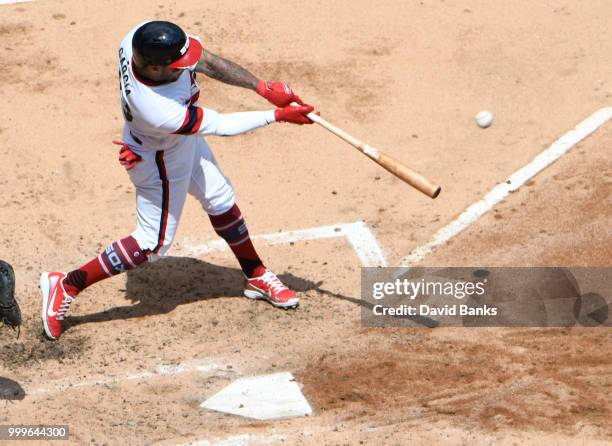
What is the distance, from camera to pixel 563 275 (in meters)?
7.55

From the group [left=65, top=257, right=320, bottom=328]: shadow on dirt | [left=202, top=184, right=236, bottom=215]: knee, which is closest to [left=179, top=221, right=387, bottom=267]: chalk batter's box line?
[left=65, top=257, right=320, bottom=328]: shadow on dirt

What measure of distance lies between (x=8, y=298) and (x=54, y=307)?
76 cm

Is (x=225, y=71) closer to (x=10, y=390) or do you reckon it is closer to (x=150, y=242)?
(x=150, y=242)

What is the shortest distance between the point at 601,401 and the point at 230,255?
10.3 feet

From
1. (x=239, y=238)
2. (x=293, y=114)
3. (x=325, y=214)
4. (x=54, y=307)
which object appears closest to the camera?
(x=293, y=114)

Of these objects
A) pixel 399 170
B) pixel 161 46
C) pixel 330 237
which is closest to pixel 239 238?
pixel 330 237

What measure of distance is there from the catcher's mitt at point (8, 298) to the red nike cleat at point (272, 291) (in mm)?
1752

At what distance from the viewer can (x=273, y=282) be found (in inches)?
294

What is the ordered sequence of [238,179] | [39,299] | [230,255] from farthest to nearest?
1. [238,179]
2. [230,255]
3. [39,299]

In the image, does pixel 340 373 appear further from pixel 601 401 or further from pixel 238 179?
Answer: pixel 238 179

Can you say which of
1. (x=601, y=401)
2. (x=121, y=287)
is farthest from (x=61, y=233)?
(x=601, y=401)

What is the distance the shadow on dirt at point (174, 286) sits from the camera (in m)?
7.43

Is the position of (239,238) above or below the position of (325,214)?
below

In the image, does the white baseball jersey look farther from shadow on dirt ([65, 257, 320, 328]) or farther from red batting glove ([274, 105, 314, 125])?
shadow on dirt ([65, 257, 320, 328])
